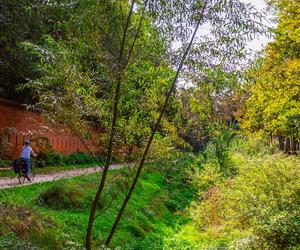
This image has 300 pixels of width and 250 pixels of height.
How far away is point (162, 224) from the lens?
13.6 m

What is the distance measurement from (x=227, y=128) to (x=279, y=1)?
729 centimetres

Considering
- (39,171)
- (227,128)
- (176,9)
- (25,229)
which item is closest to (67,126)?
(25,229)

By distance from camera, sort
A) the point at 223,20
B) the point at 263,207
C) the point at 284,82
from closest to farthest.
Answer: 1. the point at 223,20
2. the point at 263,207
3. the point at 284,82

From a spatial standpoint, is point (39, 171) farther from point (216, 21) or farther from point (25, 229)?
point (216, 21)

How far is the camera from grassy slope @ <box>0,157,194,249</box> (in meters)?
6.49

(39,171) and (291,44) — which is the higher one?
(291,44)

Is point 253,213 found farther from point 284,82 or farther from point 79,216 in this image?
point 284,82

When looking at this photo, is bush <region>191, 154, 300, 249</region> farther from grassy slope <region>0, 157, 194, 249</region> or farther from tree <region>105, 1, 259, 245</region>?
tree <region>105, 1, 259, 245</region>

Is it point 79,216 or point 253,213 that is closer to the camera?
point 253,213

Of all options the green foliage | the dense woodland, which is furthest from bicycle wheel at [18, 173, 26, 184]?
the green foliage

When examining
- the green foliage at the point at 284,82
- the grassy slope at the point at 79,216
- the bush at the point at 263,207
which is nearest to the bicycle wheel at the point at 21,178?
the grassy slope at the point at 79,216

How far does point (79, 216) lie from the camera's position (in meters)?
9.85

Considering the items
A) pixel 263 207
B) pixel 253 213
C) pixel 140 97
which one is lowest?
pixel 253 213

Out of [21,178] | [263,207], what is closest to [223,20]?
[263,207]
